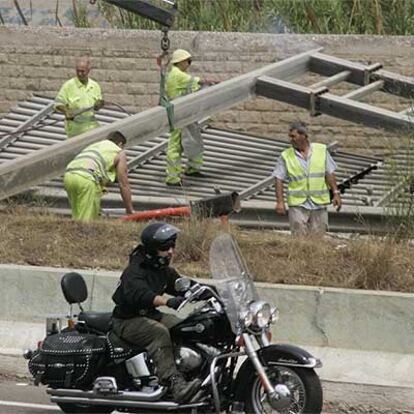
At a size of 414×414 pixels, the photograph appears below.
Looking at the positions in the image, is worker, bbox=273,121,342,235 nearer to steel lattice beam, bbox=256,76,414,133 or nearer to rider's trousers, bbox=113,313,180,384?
steel lattice beam, bbox=256,76,414,133

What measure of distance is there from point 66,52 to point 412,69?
5566 mm

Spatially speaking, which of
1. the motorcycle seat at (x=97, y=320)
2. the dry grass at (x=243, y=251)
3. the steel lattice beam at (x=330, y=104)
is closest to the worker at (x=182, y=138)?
the steel lattice beam at (x=330, y=104)

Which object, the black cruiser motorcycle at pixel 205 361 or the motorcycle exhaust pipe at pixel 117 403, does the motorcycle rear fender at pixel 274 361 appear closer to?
the black cruiser motorcycle at pixel 205 361

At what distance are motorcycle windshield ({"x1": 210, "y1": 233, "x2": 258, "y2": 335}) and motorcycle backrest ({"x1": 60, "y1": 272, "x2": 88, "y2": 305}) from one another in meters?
0.97

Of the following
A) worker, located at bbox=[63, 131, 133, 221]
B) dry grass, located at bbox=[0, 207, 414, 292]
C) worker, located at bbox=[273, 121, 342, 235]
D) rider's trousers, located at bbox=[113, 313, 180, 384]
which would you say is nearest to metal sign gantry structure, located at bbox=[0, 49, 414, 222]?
worker, located at bbox=[63, 131, 133, 221]

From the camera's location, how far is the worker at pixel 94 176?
15492 millimetres

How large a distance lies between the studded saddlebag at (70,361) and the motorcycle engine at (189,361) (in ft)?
1.85

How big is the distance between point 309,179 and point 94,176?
7.68ft

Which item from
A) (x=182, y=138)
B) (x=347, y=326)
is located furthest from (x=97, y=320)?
(x=182, y=138)

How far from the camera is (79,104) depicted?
63.9ft

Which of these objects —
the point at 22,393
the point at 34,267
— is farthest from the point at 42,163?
the point at 22,393

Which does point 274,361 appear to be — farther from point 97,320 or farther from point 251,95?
point 251,95

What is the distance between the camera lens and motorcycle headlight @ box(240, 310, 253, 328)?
9.04 metres

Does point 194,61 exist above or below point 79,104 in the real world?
below
